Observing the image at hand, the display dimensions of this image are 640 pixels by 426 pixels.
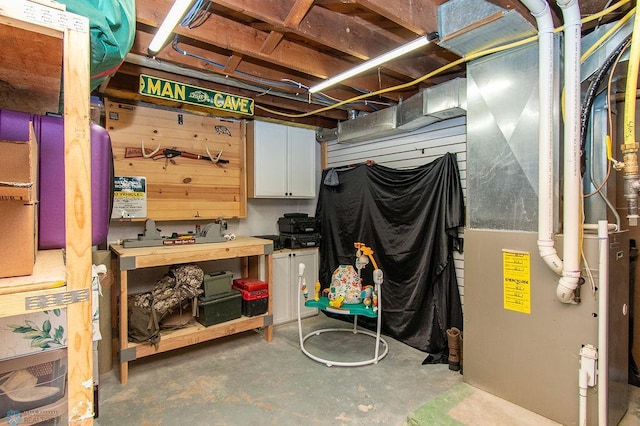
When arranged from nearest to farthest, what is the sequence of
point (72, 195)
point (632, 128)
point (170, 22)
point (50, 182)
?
point (72, 195) → point (50, 182) → point (632, 128) → point (170, 22)

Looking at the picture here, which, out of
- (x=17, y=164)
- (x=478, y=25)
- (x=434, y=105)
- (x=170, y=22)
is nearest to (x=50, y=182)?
(x=17, y=164)

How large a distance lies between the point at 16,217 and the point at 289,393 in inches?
90.4

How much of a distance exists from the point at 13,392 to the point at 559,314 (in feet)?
9.08

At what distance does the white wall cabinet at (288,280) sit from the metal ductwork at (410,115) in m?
1.57

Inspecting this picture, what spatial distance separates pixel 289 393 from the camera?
2643mm

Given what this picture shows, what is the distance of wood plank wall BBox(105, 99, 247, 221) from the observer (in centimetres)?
336

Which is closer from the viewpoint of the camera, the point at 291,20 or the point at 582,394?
the point at 582,394

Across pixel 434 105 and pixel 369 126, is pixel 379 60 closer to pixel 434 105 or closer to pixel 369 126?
pixel 434 105

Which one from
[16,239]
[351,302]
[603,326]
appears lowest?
[351,302]

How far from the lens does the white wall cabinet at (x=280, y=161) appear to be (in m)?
4.10

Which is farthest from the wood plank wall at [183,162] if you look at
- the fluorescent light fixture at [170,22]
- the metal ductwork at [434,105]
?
the metal ductwork at [434,105]

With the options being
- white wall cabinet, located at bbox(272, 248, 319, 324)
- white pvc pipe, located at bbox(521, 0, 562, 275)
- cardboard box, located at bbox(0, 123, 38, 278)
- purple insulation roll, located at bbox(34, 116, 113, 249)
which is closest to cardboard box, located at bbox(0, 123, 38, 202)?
cardboard box, located at bbox(0, 123, 38, 278)

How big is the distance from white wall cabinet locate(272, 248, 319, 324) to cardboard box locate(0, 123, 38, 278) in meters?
3.20

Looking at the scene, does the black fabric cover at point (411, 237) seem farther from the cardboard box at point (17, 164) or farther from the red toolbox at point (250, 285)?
the cardboard box at point (17, 164)
